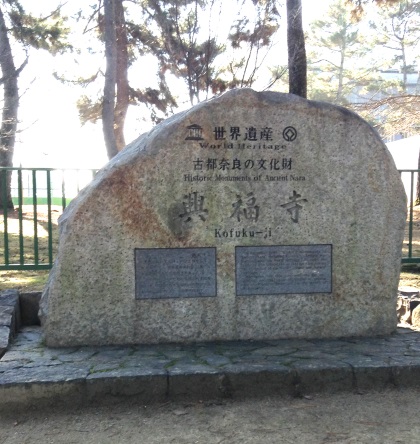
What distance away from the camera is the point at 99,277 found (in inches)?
139

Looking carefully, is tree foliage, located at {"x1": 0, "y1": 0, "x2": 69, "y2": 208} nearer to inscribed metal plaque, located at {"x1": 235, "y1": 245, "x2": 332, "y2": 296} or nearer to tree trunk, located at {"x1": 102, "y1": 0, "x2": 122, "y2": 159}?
tree trunk, located at {"x1": 102, "y1": 0, "x2": 122, "y2": 159}

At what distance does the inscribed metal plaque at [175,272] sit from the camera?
357 centimetres

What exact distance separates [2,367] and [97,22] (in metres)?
11.9

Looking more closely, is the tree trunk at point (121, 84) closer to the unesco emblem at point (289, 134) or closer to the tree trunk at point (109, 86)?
the tree trunk at point (109, 86)

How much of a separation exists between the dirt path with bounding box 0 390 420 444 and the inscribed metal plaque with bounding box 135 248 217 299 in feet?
2.82

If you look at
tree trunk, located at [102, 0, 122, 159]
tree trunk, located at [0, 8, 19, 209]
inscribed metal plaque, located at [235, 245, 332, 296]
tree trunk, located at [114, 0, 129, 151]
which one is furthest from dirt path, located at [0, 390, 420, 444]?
tree trunk, located at [114, 0, 129, 151]

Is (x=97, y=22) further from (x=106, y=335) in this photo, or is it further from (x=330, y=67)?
(x=330, y=67)

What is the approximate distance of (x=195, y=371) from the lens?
2.99m

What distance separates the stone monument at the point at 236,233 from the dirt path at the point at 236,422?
76cm

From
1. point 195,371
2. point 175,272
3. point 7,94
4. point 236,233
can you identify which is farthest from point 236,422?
point 7,94

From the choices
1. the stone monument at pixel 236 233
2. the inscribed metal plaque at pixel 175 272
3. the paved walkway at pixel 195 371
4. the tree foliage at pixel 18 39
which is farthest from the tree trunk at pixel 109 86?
the paved walkway at pixel 195 371

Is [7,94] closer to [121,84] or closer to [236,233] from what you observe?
[121,84]

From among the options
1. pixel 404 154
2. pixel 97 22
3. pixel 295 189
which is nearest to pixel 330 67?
pixel 404 154

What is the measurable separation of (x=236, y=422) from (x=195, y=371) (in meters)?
0.40
